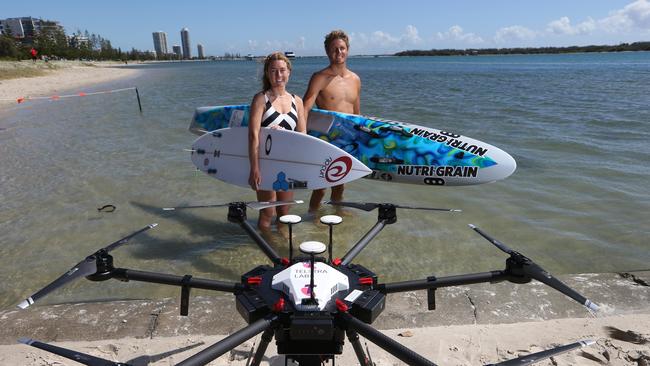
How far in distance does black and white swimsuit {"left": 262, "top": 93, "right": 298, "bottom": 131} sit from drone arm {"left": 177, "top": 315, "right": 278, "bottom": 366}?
343 centimetres

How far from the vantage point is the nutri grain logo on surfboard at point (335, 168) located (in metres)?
5.19

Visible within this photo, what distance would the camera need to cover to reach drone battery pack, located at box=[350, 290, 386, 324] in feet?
5.32

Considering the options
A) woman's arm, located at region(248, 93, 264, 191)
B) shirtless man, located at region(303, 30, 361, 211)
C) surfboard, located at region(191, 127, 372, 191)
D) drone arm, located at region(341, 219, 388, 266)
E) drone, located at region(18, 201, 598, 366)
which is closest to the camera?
drone, located at region(18, 201, 598, 366)

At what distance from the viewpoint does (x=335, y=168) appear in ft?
17.3

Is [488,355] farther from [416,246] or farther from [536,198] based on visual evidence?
[536,198]

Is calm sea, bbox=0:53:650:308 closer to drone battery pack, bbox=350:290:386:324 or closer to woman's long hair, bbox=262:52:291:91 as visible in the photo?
woman's long hair, bbox=262:52:291:91

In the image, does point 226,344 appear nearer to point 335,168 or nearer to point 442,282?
point 442,282

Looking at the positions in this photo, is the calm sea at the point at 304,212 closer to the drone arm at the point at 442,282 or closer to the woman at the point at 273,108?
the woman at the point at 273,108

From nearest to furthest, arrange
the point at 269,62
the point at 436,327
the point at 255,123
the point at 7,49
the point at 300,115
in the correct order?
the point at 436,327 → the point at 269,62 → the point at 255,123 → the point at 300,115 → the point at 7,49

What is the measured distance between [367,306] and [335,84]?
4.54 metres

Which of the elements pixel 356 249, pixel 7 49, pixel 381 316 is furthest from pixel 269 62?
pixel 7 49

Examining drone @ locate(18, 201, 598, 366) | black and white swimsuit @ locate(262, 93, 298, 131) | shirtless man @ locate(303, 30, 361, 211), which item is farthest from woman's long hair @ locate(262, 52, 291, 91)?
drone @ locate(18, 201, 598, 366)

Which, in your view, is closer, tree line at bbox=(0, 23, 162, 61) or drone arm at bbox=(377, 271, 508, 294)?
drone arm at bbox=(377, 271, 508, 294)

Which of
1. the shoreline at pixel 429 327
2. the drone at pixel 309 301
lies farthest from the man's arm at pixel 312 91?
the drone at pixel 309 301
